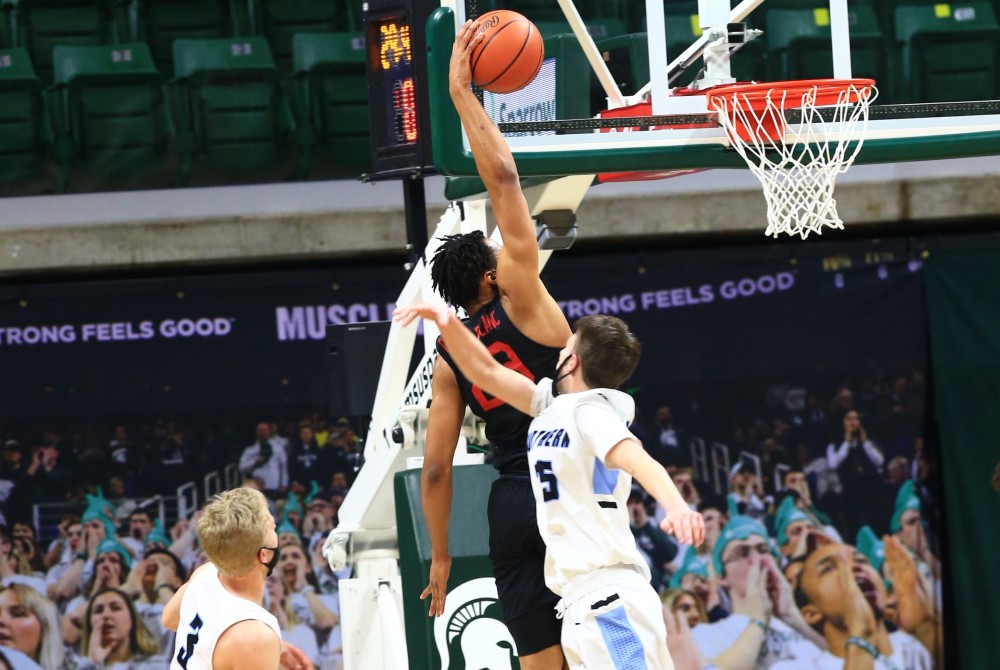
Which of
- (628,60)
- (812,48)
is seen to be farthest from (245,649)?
(812,48)

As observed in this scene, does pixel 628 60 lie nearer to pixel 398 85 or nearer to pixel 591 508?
pixel 398 85

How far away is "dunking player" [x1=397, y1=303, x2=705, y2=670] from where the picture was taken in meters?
3.49

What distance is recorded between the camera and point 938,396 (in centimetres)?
956

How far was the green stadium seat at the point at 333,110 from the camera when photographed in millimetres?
9695

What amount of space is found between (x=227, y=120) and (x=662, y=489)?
6.95 metres

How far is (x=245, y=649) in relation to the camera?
11.1ft

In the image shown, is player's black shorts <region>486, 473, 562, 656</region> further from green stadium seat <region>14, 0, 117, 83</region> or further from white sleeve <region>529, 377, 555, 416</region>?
green stadium seat <region>14, 0, 117, 83</region>

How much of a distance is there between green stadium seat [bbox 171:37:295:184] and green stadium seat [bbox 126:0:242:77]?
0.62 m

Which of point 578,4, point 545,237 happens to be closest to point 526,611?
point 545,237

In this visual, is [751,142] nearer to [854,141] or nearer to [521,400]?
[854,141]

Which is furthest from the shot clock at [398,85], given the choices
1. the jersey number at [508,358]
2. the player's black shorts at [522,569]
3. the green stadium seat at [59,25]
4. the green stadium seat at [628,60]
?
the green stadium seat at [59,25]

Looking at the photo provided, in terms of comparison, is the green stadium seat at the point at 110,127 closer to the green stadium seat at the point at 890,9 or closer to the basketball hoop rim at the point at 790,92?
the green stadium seat at the point at 890,9

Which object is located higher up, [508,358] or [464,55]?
[464,55]

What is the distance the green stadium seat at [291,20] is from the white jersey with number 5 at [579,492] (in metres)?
7.19
